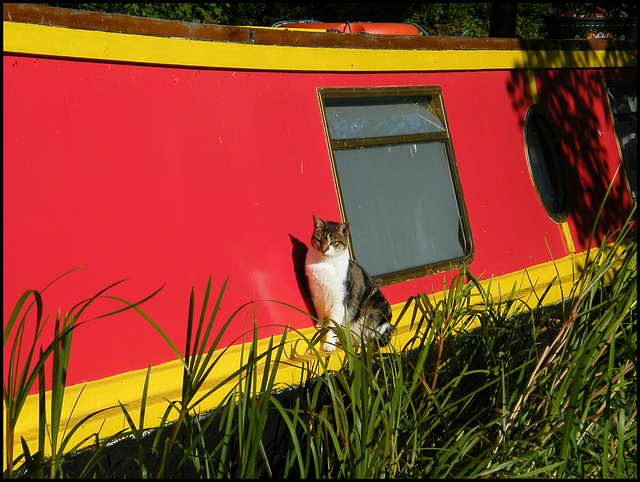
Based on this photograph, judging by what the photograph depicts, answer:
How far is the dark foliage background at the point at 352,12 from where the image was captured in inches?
306

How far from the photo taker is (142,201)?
2.33m

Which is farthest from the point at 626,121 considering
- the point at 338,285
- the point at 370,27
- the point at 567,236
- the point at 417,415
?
the point at 417,415

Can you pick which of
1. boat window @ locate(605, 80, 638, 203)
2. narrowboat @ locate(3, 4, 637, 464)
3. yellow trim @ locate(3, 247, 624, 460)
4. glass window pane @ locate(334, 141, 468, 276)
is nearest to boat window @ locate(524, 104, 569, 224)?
narrowboat @ locate(3, 4, 637, 464)

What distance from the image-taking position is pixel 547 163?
152 inches

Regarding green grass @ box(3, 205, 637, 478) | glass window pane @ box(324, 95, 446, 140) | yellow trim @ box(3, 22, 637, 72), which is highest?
yellow trim @ box(3, 22, 637, 72)

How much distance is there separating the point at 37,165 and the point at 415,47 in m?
1.78

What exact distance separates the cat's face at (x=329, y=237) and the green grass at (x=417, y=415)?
0.42m

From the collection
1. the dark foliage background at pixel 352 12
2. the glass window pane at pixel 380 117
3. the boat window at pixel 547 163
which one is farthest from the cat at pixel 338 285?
the dark foliage background at pixel 352 12

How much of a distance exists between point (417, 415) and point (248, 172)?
3.46 ft

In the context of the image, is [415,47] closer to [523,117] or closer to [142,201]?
[523,117]

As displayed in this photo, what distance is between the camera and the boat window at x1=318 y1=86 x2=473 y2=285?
9.73ft

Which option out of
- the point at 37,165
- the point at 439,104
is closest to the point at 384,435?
the point at 37,165

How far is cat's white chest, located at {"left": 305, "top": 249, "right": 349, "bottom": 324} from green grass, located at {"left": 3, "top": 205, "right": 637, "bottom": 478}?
0.32m

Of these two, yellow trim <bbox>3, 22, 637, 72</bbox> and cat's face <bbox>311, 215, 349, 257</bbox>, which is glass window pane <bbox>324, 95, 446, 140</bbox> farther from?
cat's face <bbox>311, 215, 349, 257</bbox>
